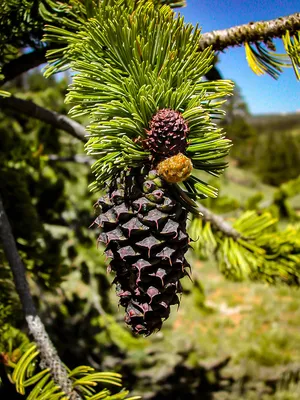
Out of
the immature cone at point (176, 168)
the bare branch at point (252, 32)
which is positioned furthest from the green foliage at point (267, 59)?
the immature cone at point (176, 168)

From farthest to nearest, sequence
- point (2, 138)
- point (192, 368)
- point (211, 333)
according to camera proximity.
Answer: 1. point (211, 333)
2. point (192, 368)
3. point (2, 138)

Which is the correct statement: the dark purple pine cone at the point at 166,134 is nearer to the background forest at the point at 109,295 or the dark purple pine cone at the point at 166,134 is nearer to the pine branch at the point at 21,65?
the background forest at the point at 109,295

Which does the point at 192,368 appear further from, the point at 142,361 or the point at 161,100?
the point at 161,100

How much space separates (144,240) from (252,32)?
0.42 m

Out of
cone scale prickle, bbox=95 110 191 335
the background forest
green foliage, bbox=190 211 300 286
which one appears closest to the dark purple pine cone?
cone scale prickle, bbox=95 110 191 335

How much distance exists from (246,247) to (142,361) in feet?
7.84

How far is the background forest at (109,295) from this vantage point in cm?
101

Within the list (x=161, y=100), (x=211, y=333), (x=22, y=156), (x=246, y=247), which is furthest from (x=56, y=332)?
(x=211, y=333)

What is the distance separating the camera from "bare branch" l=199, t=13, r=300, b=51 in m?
0.64

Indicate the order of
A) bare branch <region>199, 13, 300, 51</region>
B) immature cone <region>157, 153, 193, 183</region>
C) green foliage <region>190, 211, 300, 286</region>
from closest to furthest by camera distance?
immature cone <region>157, 153, 193, 183</region>, bare branch <region>199, 13, 300, 51</region>, green foliage <region>190, 211, 300, 286</region>

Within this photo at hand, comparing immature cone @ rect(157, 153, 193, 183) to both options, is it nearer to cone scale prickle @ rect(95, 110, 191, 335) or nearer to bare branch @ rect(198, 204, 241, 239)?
cone scale prickle @ rect(95, 110, 191, 335)

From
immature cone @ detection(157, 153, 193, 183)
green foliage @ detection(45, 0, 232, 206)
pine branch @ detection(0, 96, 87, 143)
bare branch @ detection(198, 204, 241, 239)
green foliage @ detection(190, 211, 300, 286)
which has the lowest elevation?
green foliage @ detection(190, 211, 300, 286)

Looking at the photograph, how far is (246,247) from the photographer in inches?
39.4

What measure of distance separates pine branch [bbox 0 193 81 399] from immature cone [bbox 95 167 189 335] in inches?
9.2
